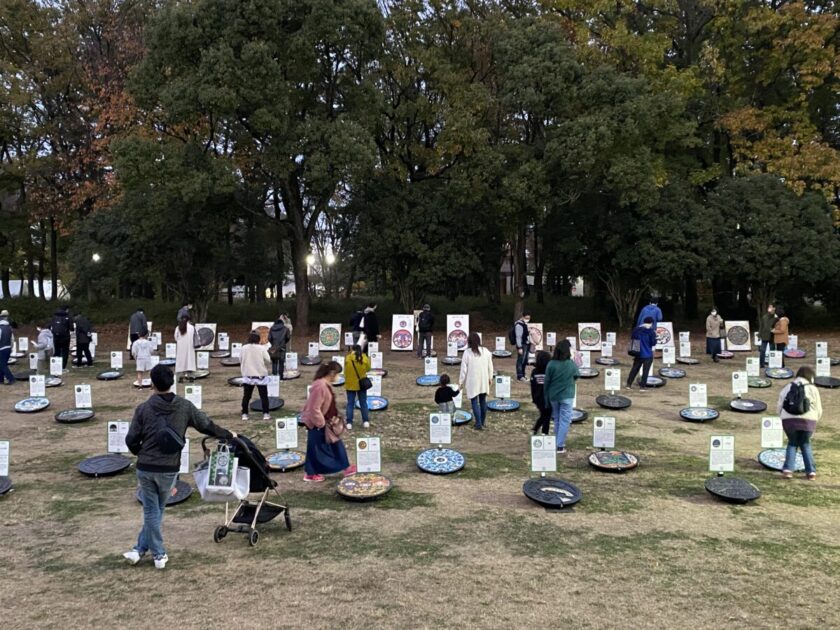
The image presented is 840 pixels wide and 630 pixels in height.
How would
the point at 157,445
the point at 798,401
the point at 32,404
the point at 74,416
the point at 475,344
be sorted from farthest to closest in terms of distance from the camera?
the point at 32,404 → the point at 74,416 → the point at 475,344 → the point at 798,401 → the point at 157,445

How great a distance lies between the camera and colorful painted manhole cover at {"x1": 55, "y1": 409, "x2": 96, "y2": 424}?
11.0m

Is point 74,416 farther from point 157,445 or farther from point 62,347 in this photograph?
point 157,445

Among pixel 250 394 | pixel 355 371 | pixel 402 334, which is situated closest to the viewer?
pixel 355 371

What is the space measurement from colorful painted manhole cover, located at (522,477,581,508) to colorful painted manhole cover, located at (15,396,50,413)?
1009 cm

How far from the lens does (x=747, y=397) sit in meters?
13.1

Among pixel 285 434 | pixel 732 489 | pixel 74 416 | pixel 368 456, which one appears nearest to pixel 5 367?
pixel 74 416

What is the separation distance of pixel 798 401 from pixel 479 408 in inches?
190

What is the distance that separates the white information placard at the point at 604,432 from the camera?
8.66 meters

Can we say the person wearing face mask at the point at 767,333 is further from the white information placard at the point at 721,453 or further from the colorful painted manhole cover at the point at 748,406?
the white information placard at the point at 721,453

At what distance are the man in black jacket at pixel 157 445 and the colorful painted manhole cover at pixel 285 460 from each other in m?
2.89

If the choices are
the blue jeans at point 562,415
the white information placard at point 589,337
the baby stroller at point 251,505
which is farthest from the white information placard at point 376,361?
the baby stroller at point 251,505

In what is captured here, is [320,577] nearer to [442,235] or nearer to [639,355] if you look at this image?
[639,355]

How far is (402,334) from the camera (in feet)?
69.1

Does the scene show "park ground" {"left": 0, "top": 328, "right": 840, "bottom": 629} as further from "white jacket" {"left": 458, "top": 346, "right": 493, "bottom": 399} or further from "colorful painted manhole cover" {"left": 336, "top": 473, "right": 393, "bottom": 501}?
"white jacket" {"left": 458, "top": 346, "right": 493, "bottom": 399}
